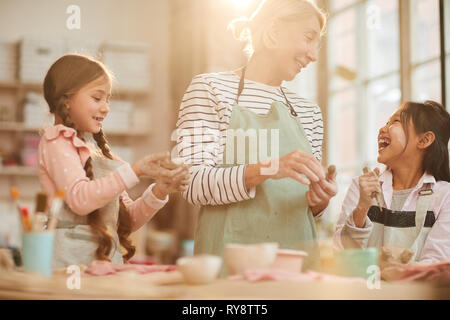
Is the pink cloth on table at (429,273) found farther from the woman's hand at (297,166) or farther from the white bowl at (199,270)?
the white bowl at (199,270)

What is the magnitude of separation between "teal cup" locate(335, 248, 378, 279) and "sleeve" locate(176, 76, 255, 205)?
24cm

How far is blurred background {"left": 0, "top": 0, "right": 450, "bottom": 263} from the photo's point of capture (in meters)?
3.15

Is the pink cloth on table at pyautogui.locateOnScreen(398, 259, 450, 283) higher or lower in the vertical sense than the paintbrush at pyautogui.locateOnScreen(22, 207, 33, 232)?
lower

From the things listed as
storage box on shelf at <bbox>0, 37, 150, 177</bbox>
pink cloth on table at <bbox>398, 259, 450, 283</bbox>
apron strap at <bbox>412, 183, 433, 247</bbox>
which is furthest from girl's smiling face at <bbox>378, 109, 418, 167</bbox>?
storage box on shelf at <bbox>0, 37, 150, 177</bbox>

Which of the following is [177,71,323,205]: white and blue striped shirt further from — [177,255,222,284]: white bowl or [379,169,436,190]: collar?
[177,255,222,284]: white bowl

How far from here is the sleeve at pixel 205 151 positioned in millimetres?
1106

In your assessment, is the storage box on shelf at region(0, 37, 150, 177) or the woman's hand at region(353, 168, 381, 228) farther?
the storage box on shelf at region(0, 37, 150, 177)

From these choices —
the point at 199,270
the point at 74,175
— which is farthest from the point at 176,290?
the point at 74,175

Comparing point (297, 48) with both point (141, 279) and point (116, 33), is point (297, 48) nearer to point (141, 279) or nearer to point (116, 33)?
point (141, 279)

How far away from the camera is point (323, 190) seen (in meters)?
1.14

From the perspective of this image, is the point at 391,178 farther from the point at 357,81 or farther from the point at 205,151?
the point at 357,81

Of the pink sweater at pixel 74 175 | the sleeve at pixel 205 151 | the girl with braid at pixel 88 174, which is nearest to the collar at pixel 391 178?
the sleeve at pixel 205 151

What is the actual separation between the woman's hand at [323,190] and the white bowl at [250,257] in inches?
11.5

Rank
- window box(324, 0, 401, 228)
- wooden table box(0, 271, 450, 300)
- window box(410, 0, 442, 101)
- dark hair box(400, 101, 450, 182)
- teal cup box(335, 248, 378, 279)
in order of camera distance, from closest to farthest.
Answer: wooden table box(0, 271, 450, 300) → teal cup box(335, 248, 378, 279) → dark hair box(400, 101, 450, 182) → window box(410, 0, 442, 101) → window box(324, 0, 401, 228)
